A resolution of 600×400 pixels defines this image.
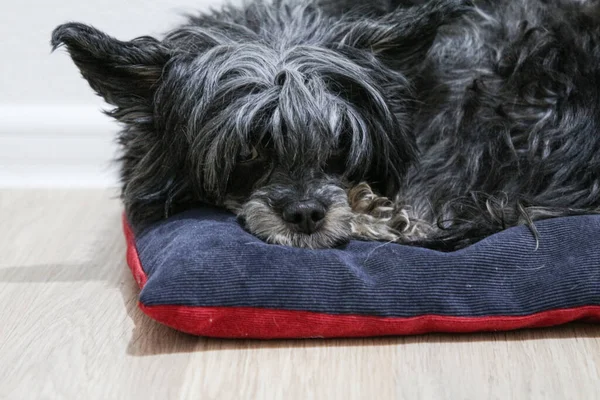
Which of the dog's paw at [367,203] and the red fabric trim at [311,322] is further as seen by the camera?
the dog's paw at [367,203]

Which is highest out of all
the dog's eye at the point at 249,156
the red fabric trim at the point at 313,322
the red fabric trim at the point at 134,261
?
the dog's eye at the point at 249,156

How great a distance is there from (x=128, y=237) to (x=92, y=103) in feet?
3.66

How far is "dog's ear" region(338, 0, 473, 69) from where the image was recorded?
2.59m

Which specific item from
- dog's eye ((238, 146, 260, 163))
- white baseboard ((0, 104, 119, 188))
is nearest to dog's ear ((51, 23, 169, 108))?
dog's eye ((238, 146, 260, 163))

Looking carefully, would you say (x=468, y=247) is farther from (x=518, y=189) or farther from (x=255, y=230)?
(x=255, y=230)

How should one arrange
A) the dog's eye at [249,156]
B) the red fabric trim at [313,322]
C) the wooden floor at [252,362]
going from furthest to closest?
1. the dog's eye at [249,156]
2. the red fabric trim at [313,322]
3. the wooden floor at [252,362]

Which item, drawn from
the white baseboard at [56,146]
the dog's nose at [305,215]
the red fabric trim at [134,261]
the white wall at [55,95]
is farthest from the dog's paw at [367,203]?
the white baseboard at [56,146]

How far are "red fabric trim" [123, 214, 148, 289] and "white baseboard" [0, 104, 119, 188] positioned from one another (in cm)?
90

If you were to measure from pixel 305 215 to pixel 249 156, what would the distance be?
262 mm

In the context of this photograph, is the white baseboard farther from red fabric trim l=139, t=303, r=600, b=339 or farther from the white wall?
red fabric trim l=139, t=303, r=600, b=339

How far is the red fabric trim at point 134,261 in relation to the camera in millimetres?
2434

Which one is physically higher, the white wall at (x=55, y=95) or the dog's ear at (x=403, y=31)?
the dog's ear at (x=403, y=31)

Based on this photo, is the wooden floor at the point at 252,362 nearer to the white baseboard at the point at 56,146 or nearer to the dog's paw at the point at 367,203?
the dog's paw at the point at 367,203

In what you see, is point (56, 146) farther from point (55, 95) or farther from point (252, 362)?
point (252, 362)
